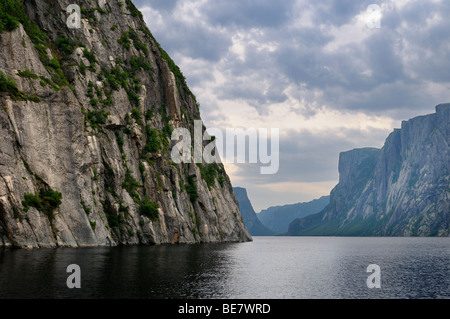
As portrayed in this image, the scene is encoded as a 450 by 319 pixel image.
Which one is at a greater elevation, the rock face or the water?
the rock face

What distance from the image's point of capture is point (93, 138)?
96625mm

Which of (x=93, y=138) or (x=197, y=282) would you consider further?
(x=93, y=138)

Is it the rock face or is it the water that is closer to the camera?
the water

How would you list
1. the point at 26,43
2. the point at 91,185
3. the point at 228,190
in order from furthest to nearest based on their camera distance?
the point at 228,190 < the point at 91,185 < the point at 26,43

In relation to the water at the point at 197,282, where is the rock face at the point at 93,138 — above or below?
above

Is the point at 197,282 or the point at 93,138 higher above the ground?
the point at 93,138

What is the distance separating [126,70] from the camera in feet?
418

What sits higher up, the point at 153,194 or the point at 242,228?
the point at 153,194

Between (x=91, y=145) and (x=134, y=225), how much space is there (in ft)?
70.8

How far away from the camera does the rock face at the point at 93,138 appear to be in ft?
249

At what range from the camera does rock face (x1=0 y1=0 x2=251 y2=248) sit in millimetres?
75938

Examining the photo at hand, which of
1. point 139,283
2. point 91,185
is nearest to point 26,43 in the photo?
point 91,185

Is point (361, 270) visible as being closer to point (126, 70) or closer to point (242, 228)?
point (126, 70)
